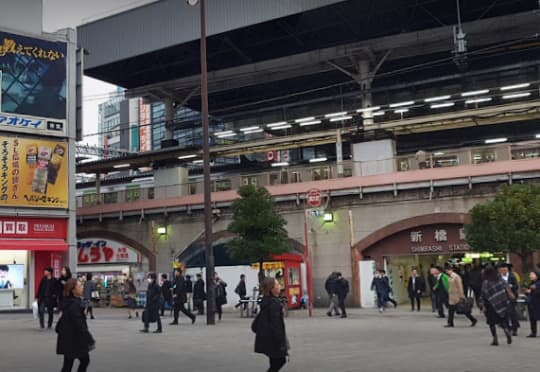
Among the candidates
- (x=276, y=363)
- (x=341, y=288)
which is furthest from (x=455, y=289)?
(x=276, y=363)

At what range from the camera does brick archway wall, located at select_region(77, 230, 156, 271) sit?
32469mm

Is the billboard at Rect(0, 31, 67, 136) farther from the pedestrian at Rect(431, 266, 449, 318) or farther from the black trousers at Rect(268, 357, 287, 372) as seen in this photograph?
the black trousers at Rect(268, 357, 287, 372)

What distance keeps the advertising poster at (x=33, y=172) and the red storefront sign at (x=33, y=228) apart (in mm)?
642

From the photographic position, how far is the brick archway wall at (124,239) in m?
32.5

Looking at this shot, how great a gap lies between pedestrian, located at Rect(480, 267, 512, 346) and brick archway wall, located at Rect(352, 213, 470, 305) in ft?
40.7

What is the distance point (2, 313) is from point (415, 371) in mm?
21695

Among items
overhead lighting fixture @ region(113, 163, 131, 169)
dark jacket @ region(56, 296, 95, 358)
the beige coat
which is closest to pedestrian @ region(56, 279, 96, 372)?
dark jacket @ region(56, 296, 95, 358)

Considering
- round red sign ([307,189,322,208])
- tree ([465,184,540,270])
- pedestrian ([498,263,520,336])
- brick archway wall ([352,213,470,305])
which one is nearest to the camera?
pedestrian ([498,263,520,336])

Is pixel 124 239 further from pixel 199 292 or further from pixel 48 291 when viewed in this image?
pixel 48 291

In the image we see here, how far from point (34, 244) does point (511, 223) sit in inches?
713

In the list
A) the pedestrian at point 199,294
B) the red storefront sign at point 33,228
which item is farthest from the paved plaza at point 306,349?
the red storefront sign at point 33,228

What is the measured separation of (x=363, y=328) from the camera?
17.1 m

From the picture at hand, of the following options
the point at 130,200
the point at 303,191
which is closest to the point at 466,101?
the point at 303,191

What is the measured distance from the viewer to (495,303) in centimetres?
1262
